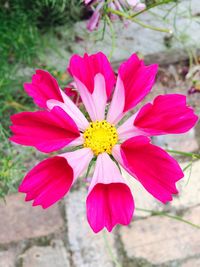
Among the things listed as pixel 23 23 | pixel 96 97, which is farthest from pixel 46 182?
pixel 23 23

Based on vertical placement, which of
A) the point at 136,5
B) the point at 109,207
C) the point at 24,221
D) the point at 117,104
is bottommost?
the point at 24,221

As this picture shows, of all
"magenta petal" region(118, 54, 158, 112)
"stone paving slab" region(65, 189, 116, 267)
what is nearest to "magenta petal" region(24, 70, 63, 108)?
"magenta petal" region(118, 54, 158, 112)

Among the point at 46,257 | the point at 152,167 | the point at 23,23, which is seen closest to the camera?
the point at 152,167

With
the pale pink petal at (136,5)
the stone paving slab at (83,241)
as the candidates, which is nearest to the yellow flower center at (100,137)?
the pale pink petal at (136,5)

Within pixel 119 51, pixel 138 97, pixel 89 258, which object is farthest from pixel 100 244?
pixel 138 97

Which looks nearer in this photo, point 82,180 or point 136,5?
point 136,5

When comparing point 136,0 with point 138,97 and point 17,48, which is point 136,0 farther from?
point 17,48

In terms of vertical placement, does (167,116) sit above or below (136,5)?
below

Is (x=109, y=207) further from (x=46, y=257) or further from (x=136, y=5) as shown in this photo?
(x=46, y=257)
